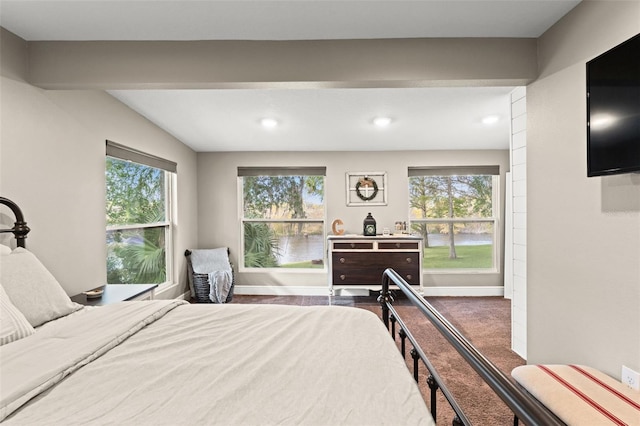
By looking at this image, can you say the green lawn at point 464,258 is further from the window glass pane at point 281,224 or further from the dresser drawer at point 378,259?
the window glass pane at point 281,224

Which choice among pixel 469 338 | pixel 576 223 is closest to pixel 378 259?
pixel 469 338

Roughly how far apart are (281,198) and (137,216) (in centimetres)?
210

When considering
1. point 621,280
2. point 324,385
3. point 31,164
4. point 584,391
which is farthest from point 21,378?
point 621,280

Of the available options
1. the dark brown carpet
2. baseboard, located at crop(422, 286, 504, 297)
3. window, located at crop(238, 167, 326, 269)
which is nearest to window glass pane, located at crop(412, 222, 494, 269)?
baseboard, located at crop(422, 286, 504, 297)

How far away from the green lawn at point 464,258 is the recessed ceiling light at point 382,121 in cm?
229

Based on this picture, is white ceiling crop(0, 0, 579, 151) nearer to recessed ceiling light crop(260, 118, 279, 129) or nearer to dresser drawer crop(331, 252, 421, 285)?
recessed ceiling light crop(260, 118, 279, 129)

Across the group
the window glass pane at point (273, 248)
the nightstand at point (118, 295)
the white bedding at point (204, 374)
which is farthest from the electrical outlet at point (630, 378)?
the window glass pane at point (273, 248)

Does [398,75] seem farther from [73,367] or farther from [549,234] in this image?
[73,367]

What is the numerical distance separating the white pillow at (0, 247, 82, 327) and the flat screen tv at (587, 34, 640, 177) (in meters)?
2.79

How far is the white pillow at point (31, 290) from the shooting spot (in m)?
1.51

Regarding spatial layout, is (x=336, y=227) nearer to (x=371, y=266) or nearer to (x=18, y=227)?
(x=371, y=266)

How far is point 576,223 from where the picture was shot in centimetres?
185

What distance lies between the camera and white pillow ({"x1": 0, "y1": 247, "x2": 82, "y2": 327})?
4.94 feet

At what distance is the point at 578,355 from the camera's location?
184 centimetres
